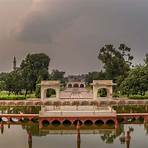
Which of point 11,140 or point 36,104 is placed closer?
point 11,140

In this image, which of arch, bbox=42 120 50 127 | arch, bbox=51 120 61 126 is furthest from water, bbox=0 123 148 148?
arch, bbox=51 120 61 126

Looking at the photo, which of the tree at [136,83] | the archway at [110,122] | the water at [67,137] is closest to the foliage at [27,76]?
the tree at [136,83]

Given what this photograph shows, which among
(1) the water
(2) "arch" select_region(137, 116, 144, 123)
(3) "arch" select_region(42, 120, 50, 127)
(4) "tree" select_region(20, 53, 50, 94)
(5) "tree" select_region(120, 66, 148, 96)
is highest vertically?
(4) "tree" select_region(20, 53, 50, 94)

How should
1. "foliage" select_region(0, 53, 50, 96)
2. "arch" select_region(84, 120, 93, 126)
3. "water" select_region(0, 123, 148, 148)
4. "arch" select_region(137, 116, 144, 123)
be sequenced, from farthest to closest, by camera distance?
"foliage" select_region(0, 53, 50, 96) < "arch" select_region(137, 116, 144, 123) < "arch" select_region(84, 120, 93, 126) < "water" select_region(0, 123, 148, 148)

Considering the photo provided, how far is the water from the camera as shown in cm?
3195

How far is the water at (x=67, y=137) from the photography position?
32.0m

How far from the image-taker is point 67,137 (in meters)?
35.1

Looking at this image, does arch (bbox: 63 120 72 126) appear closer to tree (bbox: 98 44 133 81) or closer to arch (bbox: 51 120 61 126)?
arch (bbox: 51 120 61 126)

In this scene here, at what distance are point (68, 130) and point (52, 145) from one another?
651 cm

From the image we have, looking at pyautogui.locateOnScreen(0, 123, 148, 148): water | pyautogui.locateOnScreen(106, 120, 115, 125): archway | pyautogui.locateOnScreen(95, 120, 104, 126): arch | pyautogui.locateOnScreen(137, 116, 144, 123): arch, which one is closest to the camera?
pyautogui.locateOnScreen(0, 123, 148, 148): water

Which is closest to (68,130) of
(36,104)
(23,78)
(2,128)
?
(2,128)

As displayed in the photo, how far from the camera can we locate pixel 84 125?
40.3m

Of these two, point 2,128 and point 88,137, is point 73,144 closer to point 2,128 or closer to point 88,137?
point 88,137

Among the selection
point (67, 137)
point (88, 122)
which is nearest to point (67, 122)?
point (88, 122)
